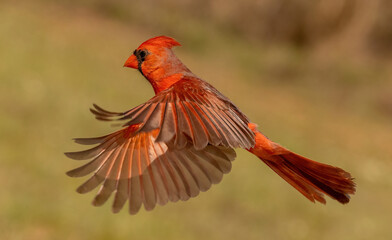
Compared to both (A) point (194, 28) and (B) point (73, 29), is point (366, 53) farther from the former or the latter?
(B) point (73, 29)

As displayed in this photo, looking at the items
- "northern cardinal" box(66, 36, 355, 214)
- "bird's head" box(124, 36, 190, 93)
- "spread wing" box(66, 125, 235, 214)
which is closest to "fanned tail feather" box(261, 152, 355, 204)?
"northern cardinal" box(66, 36, 355, 214)

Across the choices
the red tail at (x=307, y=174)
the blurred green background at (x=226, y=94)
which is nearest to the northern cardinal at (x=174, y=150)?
the red tail at (x=307, y=174)

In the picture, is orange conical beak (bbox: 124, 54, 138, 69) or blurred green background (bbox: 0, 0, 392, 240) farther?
blurred green background (bbox: 0, 0, 392, 240)

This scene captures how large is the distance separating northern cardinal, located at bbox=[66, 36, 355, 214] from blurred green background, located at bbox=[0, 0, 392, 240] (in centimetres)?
324

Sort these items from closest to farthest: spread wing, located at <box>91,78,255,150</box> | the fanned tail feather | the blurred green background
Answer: spread wing, located at <box>91,78,255,150</box>, the fanned tail feather, the blurred green background

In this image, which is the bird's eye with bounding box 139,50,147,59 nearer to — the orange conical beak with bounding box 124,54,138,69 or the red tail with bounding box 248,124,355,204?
the orange conical beak with bounding box 124,54,138,69

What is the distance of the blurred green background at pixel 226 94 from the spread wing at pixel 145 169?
3.20 metres

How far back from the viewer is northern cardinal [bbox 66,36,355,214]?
4.13ft

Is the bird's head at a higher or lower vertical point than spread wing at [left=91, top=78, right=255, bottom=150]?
higher

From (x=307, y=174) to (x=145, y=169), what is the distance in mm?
382

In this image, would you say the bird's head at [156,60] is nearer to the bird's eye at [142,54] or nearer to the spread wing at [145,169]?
the bird's eye at [142,54]

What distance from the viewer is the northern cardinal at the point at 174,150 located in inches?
49.6

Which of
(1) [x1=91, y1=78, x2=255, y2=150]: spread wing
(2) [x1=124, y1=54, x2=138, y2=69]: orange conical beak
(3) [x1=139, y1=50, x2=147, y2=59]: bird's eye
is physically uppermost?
(3) [x1=139, y1=50, x2=147, y2=59]: bird's eye

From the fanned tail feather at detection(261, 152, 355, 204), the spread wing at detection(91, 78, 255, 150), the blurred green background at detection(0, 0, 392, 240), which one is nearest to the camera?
the spread wing at detection(91, 78, 255, 150)
